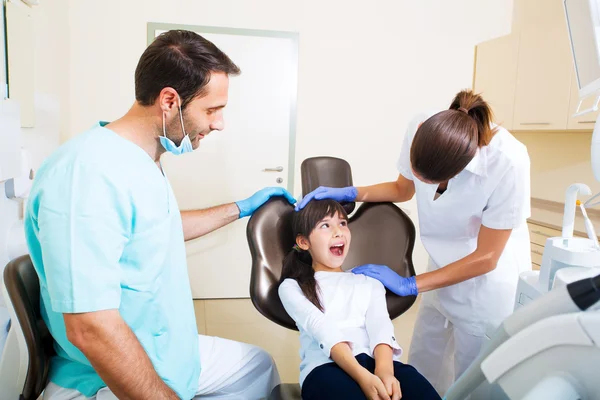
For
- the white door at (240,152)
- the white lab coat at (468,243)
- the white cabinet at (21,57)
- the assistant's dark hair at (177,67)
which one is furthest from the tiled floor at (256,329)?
the assistant's dark hair at (177,67)

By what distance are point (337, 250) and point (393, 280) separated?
0.21m

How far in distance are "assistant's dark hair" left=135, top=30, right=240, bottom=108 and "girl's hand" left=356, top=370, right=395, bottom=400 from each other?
0.81m

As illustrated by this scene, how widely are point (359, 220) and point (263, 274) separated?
44 centimetres

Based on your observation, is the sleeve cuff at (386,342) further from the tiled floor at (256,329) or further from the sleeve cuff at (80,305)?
the tiled floor at (256,329)

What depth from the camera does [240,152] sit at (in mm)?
3217

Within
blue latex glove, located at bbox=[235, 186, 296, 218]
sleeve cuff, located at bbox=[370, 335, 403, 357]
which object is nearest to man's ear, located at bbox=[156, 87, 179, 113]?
blue latex glove, located at bbox=[235, 186, 296, 218]

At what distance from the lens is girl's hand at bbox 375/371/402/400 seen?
3.77 ft

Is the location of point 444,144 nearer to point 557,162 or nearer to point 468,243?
point 468,243

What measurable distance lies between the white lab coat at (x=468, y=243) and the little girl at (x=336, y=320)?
0.33m

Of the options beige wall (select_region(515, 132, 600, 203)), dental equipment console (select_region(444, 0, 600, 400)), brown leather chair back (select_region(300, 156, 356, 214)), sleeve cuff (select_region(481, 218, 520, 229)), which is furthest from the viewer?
beige wall (select_region(515, 132, 600, 203))

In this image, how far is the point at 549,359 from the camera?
67 cm

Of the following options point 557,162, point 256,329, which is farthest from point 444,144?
point 557,162

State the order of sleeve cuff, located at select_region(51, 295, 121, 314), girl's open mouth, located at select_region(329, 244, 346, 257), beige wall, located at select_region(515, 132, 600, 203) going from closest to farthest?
sleeve cuff, located at select_region(51, 295, 121, 314)
girl's open mouth, located at select_region(329, 244, 346, 257)
beige wall, located at select_region(515, 132, 600, 203)

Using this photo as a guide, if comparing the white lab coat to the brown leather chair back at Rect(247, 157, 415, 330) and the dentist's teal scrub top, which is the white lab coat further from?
the dentist's teal scrub top
